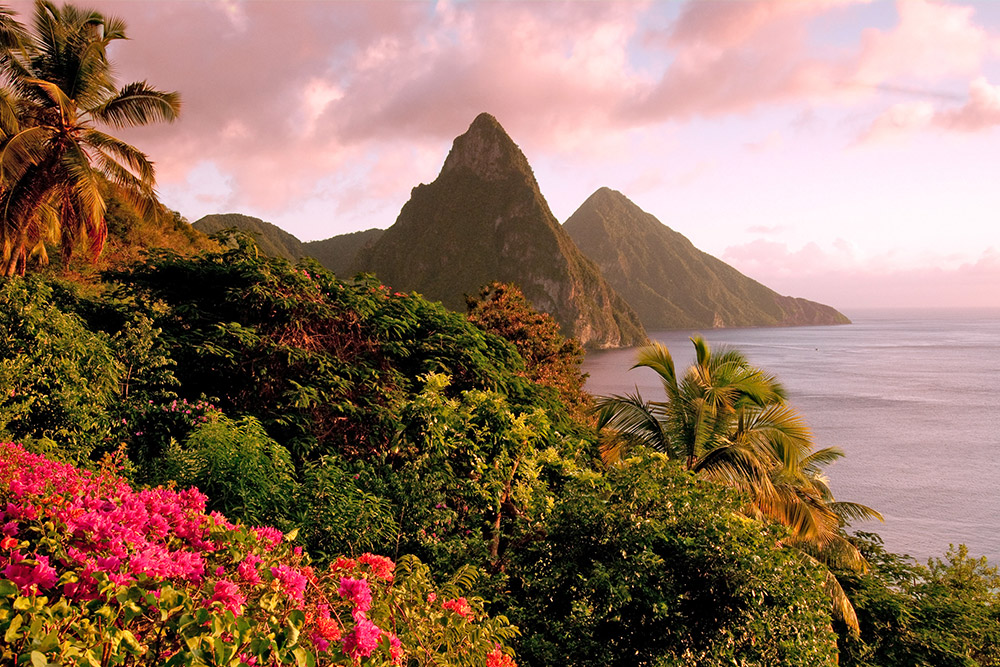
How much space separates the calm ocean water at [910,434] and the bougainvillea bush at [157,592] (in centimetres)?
2087

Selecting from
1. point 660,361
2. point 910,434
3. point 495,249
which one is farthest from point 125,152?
point 495,249

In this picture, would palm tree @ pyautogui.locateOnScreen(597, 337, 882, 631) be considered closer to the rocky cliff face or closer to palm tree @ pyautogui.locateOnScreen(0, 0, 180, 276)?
palm tree @ pyautogui.locateOnScreen(0, 0, 180, 276)

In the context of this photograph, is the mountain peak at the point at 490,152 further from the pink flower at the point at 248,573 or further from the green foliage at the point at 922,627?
the pink flower at the point at 248,573

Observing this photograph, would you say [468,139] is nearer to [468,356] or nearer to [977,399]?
[977,399]

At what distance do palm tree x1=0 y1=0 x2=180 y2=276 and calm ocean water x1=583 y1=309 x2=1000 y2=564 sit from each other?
695 inches

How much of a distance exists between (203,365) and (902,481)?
42.8 m

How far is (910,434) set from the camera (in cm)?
4888

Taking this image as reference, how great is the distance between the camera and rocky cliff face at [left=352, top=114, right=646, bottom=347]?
16725cm

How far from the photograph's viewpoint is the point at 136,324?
24.6ft

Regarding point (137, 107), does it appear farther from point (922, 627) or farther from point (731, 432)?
point (922, 627)

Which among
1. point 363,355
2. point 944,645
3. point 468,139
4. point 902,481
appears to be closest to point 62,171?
point 363,355

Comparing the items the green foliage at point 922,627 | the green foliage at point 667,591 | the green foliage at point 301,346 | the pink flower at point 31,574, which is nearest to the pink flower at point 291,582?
the pink flower at point 31,574

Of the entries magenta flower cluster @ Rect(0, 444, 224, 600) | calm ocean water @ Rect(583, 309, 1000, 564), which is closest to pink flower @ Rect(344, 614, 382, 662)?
magenta flower cluster @ Rect(0, 444, 224, 600)

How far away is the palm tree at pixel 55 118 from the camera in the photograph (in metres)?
11.0
